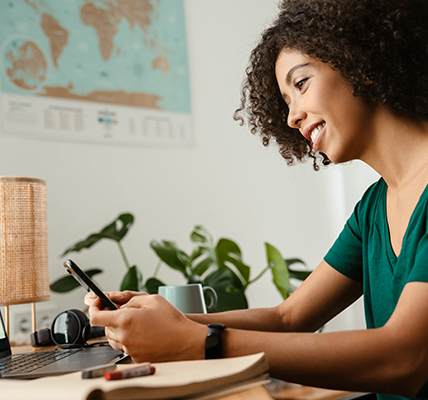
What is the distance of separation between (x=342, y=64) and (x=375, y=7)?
0.42ft

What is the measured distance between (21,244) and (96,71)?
39.7 inches

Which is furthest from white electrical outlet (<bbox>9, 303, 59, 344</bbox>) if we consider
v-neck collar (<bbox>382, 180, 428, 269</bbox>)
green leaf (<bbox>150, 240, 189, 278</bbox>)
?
v-neck collar (<bbox>382, 180, 428, 269</bbox>)

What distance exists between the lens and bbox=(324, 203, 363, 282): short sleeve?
959 millimetres

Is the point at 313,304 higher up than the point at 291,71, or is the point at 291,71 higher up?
the point at 291,71

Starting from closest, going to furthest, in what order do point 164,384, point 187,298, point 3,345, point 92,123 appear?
point 164,384, point 3,345, point 187,298, point 92,123

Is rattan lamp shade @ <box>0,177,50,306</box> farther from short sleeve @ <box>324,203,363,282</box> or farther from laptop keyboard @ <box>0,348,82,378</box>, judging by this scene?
short sleeve @ <box>324,203,363,282</box>

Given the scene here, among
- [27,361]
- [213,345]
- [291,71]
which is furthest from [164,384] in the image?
[291,71]

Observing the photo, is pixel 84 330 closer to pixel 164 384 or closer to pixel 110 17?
pixel 164 384

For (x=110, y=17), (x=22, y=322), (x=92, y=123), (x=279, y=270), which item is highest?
(x=110, y=17)

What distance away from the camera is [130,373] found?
17.6 inches

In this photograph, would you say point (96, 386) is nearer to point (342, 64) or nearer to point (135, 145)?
point (342, 64)

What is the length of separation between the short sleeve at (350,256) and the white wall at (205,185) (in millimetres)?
1089

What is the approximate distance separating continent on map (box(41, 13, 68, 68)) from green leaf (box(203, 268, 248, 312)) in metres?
1.05

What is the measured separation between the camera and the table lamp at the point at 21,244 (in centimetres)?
112
